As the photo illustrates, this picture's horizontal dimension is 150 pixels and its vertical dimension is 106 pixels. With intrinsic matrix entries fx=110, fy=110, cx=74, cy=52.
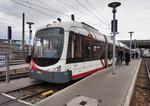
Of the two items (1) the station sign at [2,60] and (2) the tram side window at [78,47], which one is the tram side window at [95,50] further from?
(1) the station sign at [2,60]

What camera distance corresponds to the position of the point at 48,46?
5488 millimetres

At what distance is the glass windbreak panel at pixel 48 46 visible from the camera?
523cm

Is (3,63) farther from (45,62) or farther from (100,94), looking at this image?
(100,94)

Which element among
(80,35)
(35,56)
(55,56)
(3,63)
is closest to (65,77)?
(55,56)

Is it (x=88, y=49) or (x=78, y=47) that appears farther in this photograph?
(x=88, y=49)

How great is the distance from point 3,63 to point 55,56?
3.53 m

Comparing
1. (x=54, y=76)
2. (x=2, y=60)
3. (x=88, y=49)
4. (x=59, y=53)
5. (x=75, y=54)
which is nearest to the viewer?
(x=54, y=76)

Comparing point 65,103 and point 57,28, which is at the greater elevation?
Result: point 57,28

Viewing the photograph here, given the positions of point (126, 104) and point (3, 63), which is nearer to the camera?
point (126, 104)

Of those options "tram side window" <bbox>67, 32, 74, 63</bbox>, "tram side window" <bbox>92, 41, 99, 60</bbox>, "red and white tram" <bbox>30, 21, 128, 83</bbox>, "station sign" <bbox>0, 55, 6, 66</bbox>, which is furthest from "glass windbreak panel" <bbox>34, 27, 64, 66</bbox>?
"tram side window" <bbox>92, 41, 99, 60</bbox>

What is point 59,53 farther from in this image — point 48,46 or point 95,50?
point 95,50

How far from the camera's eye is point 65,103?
11.5ft

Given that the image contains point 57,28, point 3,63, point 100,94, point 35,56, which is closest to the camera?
point 100,94

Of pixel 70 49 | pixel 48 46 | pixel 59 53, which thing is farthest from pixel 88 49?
pixel 48 46
